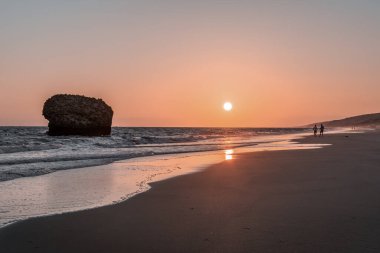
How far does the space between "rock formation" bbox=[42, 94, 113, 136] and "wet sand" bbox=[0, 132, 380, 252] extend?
50311mm

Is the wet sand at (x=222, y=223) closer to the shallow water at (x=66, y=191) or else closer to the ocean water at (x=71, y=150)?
the shallow water at (x=66, y=191)

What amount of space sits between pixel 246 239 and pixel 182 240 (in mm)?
816

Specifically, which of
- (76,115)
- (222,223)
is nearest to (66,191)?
(222,223)

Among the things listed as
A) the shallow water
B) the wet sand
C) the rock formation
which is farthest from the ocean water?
the rock formation

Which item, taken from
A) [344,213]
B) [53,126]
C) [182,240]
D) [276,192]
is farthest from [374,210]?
[53,126]

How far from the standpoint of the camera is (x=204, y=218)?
6.07m

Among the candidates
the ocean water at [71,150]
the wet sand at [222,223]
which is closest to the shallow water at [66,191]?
the wet sand at [222,223]

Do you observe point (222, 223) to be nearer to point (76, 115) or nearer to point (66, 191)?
point (66, 191)

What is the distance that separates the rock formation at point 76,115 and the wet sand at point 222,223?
5031 cm

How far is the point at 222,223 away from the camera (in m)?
5.74

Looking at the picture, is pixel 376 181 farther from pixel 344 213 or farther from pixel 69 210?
pixel 69 210

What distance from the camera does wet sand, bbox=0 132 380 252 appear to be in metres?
4.73

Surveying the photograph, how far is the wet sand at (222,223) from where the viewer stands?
4.73 m

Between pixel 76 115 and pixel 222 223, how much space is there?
179ft
